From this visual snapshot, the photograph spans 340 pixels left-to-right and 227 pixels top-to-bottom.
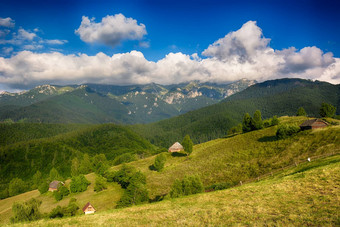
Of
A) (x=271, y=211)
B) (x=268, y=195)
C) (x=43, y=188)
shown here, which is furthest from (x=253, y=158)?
(x=43, y=188)

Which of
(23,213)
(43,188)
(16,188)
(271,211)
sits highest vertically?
(271,211)

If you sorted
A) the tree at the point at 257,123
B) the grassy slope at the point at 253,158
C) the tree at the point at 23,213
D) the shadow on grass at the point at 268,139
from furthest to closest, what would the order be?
the tree at the point at 257,123
the shadow on grass at the point at 268,139
the grassy slope at the point at 253,158
the tree at the point at 23,213

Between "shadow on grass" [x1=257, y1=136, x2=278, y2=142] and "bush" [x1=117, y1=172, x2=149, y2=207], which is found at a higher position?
"shadow on grass" [x1=257, y1=136, x2=278, y2=142]

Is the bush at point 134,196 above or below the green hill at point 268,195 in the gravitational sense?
→ below

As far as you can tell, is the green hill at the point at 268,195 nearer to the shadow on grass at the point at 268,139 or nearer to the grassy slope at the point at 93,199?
the grassy slope at the point at 93,199

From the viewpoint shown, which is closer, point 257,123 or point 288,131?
point 288,131

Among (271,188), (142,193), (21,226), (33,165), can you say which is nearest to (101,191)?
(142,193)

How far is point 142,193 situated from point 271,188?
2773 cm

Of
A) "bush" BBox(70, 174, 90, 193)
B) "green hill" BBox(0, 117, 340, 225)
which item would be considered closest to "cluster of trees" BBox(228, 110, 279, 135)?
"green hill" BBox(0, 117, 340, 225)

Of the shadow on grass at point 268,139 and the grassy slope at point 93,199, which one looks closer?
the grassy slope at point 93,199

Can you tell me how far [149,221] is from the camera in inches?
707

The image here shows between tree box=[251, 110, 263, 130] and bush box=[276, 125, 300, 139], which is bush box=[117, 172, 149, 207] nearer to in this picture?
bush box=[276, 125, 300, 139]

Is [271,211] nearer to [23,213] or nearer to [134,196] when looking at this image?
[134,196]

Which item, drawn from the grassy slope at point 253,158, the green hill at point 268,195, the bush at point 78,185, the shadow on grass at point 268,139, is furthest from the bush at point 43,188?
the shadow on grass at point 268,139
